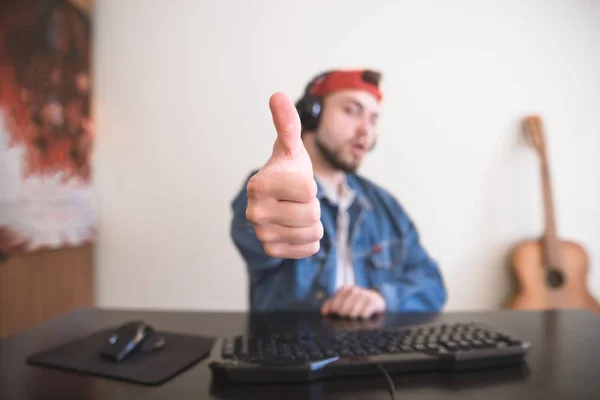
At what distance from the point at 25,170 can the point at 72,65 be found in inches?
15.1

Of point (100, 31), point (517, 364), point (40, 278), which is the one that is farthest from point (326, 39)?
point (40, 278)

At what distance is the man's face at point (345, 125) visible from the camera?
1.00 meters

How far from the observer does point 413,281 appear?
44.1 inches

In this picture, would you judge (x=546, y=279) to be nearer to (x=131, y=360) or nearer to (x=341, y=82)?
(x=341, y=82)

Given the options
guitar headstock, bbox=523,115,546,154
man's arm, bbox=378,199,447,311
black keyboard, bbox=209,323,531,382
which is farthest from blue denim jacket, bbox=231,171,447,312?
guitar headstock, bbox=523,115,546,154

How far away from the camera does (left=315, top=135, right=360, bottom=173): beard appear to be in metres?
1.00

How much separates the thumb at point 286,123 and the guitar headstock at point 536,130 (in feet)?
3.89

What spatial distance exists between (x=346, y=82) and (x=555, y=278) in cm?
96

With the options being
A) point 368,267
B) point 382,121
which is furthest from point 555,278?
point 382,121

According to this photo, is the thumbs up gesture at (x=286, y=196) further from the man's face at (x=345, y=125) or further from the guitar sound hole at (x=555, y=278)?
the guitar sound hole at (x=555, y=278)

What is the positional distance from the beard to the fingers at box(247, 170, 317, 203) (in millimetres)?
689

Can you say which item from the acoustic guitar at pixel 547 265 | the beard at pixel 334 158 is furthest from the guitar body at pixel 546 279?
the beard at pixel 334 158

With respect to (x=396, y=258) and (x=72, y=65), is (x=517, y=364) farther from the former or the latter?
(x=72, y=65)

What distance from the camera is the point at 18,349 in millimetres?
537
